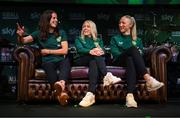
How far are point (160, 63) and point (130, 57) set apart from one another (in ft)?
1.37

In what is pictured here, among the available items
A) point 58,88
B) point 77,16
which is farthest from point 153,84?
point 77,16

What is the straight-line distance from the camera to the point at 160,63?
16.3 feet

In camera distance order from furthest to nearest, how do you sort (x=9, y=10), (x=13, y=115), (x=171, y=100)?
(x=9, y=10)
(x=171, y=100)
(x=13, y=115)

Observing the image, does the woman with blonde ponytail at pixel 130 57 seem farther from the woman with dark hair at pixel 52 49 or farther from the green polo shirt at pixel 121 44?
the woman with dark hair at pixel 52 49

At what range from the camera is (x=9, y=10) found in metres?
6.45

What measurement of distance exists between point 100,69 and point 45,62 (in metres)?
0.64

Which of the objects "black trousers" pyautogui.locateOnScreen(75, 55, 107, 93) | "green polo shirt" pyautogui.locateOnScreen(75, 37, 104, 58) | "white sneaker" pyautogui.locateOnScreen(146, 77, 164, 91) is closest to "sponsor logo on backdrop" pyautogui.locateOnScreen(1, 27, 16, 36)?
"green polo shirt" pyautogui.locateOnScreen(75, 37, 104, 58)

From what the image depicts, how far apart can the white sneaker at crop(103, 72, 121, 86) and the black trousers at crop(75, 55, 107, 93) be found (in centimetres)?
6

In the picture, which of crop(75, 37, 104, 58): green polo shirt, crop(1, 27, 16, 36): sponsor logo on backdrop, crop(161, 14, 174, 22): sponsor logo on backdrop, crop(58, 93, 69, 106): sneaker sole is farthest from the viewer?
crop(161, 14, 174, 22): sponsor logo on backdrop

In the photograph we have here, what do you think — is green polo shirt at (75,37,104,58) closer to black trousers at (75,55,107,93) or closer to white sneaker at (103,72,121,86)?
black trousers at (75,55,107,93)

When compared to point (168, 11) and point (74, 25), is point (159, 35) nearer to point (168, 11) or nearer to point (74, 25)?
point (168, 11)

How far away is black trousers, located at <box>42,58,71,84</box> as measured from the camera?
185 inches

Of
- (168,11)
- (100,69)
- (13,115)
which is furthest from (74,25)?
(13,115)

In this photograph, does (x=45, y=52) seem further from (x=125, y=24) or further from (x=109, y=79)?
(x=125, y=24)
